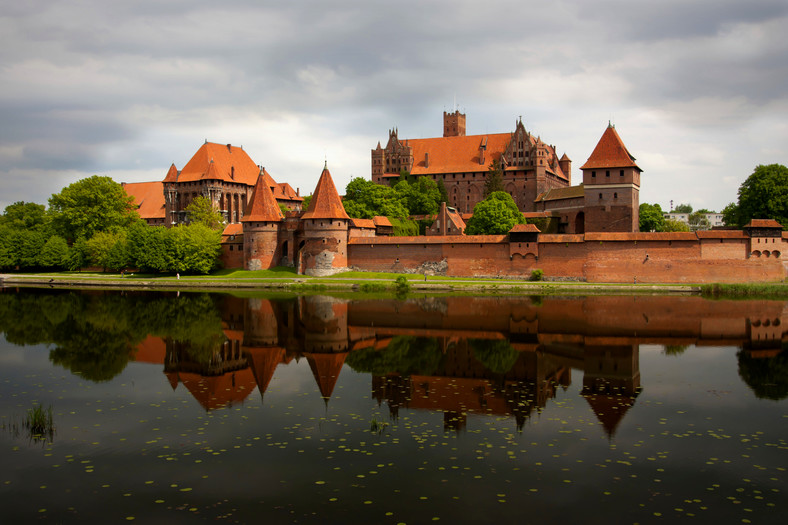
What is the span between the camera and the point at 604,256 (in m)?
37.3

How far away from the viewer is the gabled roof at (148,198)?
67562mm

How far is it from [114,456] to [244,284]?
99.5ft

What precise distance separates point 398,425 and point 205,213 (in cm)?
4793

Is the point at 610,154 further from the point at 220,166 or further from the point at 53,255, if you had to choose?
the point at 53,255

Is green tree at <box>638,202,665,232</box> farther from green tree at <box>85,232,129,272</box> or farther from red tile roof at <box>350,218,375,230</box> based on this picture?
green tree at <box>85,232,129,272</box>

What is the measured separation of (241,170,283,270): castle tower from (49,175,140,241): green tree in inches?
668

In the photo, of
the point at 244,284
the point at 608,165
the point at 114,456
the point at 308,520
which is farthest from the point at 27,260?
the point at 308,520

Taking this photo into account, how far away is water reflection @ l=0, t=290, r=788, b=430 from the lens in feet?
41.3

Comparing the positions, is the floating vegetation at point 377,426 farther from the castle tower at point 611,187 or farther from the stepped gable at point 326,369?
the castle tower at point 611,187

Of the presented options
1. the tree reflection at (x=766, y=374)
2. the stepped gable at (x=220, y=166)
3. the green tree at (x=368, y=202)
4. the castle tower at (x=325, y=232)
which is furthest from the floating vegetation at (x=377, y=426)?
the stepped gable at (x=220, y=166)

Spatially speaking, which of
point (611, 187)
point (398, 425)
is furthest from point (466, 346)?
point (611, 187)

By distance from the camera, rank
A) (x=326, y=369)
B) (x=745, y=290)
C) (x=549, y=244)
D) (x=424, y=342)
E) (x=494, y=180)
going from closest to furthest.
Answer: (x=326, y=369)
(x=424, y=342)
(x=745, y=290)
(x=549, y=244)
(x=494, y=180)

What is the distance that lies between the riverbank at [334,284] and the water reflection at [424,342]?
12.2 ft

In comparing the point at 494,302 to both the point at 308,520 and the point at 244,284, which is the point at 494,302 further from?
the point at 308,520
